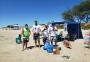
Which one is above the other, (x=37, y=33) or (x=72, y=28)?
(x=72, y=28)

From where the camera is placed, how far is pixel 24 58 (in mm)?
12367

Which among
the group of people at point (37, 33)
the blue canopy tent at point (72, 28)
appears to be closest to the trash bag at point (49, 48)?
the group of people at point (37, 33)

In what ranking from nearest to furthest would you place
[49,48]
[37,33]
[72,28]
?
[49,48], [37,33], [72,28]

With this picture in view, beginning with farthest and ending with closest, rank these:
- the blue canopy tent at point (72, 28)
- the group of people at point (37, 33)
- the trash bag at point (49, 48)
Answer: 1. the blue canopy tent at point (72, 28)
2. the group of people at point (37, 33)
3. the trash bag at point (49, 48)

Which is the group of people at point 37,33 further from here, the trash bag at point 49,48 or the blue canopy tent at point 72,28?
the blue canopy tent at point 72,28

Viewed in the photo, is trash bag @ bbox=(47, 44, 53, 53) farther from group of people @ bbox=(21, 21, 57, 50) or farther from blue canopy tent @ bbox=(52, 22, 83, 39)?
blue canopy tent @ bbox=(52, 22, 83, 39)

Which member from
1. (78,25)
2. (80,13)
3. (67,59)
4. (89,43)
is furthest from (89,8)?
(67,59)

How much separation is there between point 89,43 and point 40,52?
3799mm

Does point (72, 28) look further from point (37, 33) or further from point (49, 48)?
point (49, 48)

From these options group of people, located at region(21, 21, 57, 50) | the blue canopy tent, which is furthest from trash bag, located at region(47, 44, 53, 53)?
the blue canopy tent

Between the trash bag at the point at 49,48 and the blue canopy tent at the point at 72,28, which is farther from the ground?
the blue canopy tent at the point at 72,28

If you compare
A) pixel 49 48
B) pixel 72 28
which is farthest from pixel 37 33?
pixel 72 28

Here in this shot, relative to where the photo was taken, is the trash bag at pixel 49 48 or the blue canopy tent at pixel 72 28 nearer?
the trash bag at pixel 49 48

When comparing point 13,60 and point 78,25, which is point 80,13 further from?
point 13,60
